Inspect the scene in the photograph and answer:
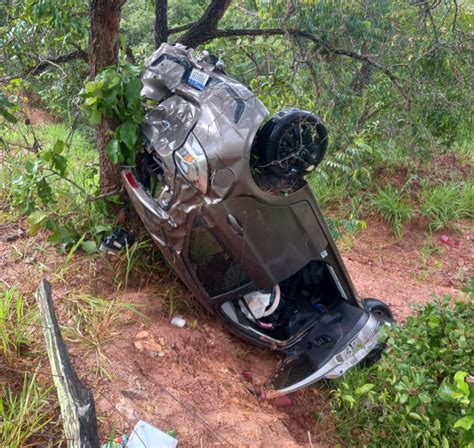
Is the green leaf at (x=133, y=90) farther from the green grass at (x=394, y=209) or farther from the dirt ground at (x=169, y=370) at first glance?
the green grass at (x=394, y=209)

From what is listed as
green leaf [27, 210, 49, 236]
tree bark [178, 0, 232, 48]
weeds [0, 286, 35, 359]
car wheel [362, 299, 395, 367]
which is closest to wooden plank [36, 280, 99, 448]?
weeds [0, 286, 35, 359]

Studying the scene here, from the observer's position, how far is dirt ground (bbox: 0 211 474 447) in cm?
211

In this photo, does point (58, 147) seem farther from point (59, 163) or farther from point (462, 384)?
point (462, 384)

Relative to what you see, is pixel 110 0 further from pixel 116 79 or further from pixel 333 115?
pixel 333 115

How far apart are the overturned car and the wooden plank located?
807 millimetres

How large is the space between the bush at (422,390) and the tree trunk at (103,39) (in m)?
2.04

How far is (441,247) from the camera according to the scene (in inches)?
230

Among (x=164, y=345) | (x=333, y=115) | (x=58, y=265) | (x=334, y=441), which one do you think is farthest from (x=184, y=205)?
(x=333, y=115)

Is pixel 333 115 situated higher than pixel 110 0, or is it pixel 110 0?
pixel 110 0

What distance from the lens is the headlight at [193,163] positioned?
2.30 metres

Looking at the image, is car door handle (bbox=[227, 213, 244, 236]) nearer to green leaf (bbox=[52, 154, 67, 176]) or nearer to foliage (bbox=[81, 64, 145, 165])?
foliage (bbox=[81, 64, 145, 165])

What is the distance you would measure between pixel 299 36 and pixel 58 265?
2.64m

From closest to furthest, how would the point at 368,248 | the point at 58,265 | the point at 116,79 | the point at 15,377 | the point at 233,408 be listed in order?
the point at 15,377 → the point at 233,408 → the point at 116,79 → the point at 58,265 → the point at 368,248

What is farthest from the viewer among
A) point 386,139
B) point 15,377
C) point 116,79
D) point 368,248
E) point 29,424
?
point 368,248
